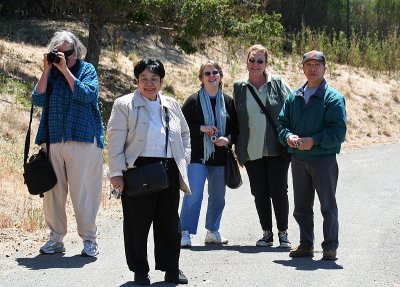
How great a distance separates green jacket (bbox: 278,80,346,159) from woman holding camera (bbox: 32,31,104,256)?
1.82 metres

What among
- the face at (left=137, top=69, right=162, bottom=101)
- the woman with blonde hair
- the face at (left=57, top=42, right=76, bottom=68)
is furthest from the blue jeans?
the face at (left=137, top=69, right=162, bottom=101)

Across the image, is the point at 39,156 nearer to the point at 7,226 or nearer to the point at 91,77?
the point at 91,77

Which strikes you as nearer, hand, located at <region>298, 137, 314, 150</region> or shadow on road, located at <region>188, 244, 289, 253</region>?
hand, located at <region>298, 137, 314, 150</region>

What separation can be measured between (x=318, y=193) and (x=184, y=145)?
170cm

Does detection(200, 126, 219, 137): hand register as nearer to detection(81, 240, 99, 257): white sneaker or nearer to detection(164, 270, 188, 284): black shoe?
detection(81, 240, 99, 257): white sneaker

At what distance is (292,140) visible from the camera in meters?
8.81

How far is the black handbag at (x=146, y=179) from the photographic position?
24.3 ft

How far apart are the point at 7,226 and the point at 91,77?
2.19 m

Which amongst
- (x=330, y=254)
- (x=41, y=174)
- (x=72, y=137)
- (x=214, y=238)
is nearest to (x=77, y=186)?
(x=41, y=174)

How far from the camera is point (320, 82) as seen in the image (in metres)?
9.01

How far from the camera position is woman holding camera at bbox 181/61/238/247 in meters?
9.68

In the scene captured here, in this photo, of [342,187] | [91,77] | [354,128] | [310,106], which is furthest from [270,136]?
[354,128]

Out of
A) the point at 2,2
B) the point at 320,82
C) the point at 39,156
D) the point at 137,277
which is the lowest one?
the point at 137,277

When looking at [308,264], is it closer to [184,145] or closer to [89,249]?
[184,145]
